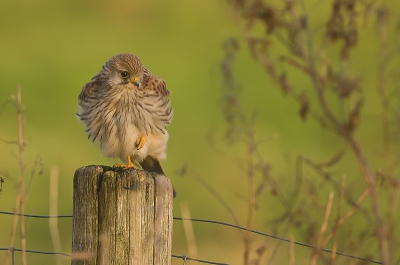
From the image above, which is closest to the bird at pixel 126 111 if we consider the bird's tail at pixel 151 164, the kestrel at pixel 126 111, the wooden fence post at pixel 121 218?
the kestrel at pixel 126 111

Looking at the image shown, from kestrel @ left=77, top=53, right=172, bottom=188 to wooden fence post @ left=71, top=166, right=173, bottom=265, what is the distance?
223 cm

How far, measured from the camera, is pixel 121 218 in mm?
3977

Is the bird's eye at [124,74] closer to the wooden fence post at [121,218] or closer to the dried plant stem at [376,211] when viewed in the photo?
the wooden fence post at [121,218]

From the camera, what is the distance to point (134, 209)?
3.98 metres

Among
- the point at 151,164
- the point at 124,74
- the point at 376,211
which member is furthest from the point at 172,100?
the point at 376,211

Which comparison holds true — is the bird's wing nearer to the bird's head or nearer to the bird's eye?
the bird's head

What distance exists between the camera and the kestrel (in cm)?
636

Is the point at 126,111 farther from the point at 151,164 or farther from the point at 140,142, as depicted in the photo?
the point at 151,164

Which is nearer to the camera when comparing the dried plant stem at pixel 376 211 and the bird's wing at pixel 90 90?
the dried plant stem at pixel 376 211

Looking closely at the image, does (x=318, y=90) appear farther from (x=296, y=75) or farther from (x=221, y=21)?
(x=221, y=21)

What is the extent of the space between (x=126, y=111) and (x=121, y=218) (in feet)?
8.04

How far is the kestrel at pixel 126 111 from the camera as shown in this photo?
250 inches

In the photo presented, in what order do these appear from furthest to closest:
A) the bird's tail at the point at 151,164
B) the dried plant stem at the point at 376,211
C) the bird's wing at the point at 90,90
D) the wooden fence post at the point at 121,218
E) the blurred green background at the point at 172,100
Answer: the blurred green background at the point at 172,100, the bird's tail at the point at 151,164, the bird's wing at the point at 90,90, the wooden fence post at the point at 121,218, the dried plant stem at the point at 376,211

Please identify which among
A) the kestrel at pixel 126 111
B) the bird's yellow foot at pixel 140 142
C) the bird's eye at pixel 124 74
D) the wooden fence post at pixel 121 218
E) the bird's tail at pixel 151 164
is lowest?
the wooden fence post at pixel 121 218
